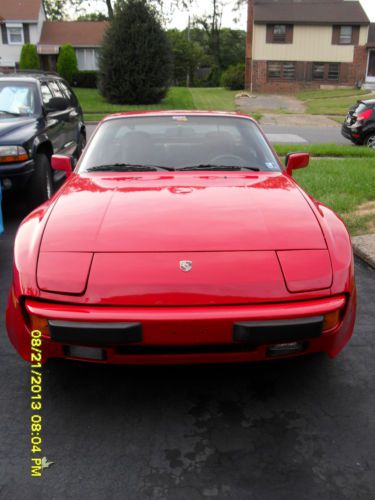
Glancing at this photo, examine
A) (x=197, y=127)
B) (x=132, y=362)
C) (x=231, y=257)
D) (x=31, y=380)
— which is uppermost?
(x=197, y=127)

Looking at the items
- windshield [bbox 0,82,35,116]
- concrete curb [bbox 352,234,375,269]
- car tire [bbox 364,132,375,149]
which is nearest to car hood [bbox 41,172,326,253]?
concrete curb [bbox 352,234,375,269]

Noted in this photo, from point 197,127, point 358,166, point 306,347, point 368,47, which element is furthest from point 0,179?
point 368,47

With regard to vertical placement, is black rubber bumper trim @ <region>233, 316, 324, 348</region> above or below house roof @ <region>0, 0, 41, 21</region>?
below

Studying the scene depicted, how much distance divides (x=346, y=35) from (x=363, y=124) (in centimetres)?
3102

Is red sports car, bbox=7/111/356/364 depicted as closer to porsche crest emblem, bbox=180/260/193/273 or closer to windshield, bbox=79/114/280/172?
porsche crest emblem, bbox=180/260/193/273

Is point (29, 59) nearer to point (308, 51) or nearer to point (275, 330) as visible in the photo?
point (308, 51)

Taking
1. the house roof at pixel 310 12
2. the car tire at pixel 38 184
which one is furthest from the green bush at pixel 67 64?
the car tire at pixel 38 184

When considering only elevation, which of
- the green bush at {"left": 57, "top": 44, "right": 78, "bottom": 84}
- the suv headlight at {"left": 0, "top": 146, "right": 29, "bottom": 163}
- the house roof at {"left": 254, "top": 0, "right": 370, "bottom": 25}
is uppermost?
Answer: the house roof at {"left": 254, "top": 0, "right": 370, "bottom": 25}

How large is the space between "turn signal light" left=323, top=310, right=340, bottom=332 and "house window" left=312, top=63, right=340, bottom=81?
4136 centimetres

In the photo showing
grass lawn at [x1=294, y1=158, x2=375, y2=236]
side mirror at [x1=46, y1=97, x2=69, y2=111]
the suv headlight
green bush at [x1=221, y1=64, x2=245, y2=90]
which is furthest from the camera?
green bush at [x1=221, y1=64, x2=245, y2=90]

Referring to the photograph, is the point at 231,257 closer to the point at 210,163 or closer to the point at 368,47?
the point at 210,163

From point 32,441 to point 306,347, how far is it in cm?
134

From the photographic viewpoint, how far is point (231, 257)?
2518 millimetres

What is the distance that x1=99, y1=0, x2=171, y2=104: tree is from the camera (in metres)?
23.9
